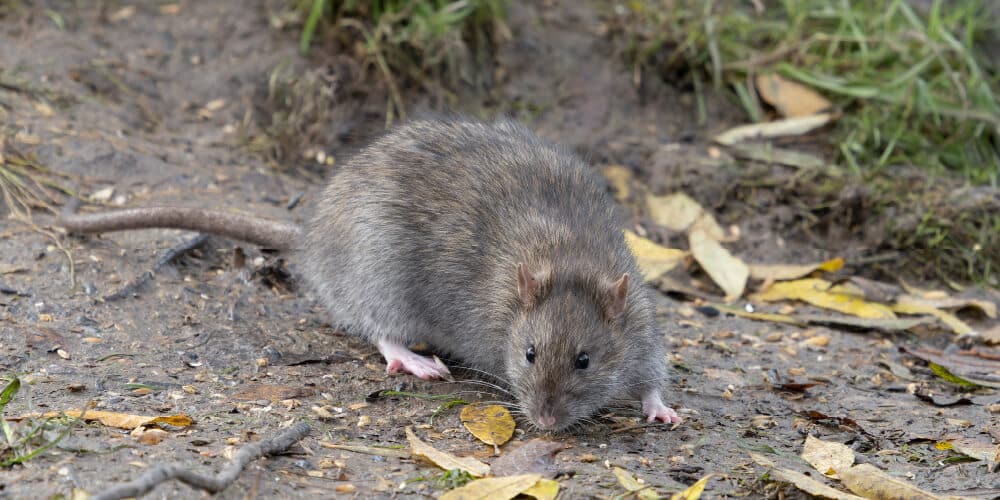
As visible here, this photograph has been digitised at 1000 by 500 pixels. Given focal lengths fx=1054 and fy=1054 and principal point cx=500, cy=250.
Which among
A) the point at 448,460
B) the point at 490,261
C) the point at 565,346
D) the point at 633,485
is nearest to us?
the point at 633,485

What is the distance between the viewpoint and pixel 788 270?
701 centimetres

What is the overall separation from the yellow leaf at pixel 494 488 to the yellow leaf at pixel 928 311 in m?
3.73

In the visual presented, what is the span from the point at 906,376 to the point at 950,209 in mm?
2082

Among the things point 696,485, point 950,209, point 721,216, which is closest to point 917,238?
point 950,209

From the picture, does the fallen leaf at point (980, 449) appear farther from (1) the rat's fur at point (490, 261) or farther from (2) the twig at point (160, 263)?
(2) the twig at point (160, 263)

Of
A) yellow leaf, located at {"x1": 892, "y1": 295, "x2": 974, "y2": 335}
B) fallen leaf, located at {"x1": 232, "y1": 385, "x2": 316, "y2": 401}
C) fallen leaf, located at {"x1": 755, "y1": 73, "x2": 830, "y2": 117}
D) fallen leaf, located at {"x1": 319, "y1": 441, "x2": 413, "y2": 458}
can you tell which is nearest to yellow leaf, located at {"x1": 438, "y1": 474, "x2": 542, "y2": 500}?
fallen leaf, located at {"x1": 319, "y1": 441, "x2": 413, "y2": 458}

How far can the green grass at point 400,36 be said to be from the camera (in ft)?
24.8

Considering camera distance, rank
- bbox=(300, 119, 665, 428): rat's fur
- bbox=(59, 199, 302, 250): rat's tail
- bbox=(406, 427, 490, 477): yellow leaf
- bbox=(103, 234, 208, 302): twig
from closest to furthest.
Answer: bbox=(406, 427, 490, 477): yellow leaf
bbox=(300, 119, 665, 428): rat's fur
bbox=(103, 234, 208, 302): twig
bbox=(59, 199, 302, 250): rat's tail

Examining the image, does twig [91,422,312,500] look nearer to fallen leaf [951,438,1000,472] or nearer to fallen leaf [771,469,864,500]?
fallen leaf [771,469,864,500]

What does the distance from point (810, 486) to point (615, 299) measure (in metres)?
1.16

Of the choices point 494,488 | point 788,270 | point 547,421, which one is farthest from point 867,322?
point 494,488

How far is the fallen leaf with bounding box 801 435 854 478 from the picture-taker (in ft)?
13.7

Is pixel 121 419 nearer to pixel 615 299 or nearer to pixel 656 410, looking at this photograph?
pixel 615 299

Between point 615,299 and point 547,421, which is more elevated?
point 615,299
